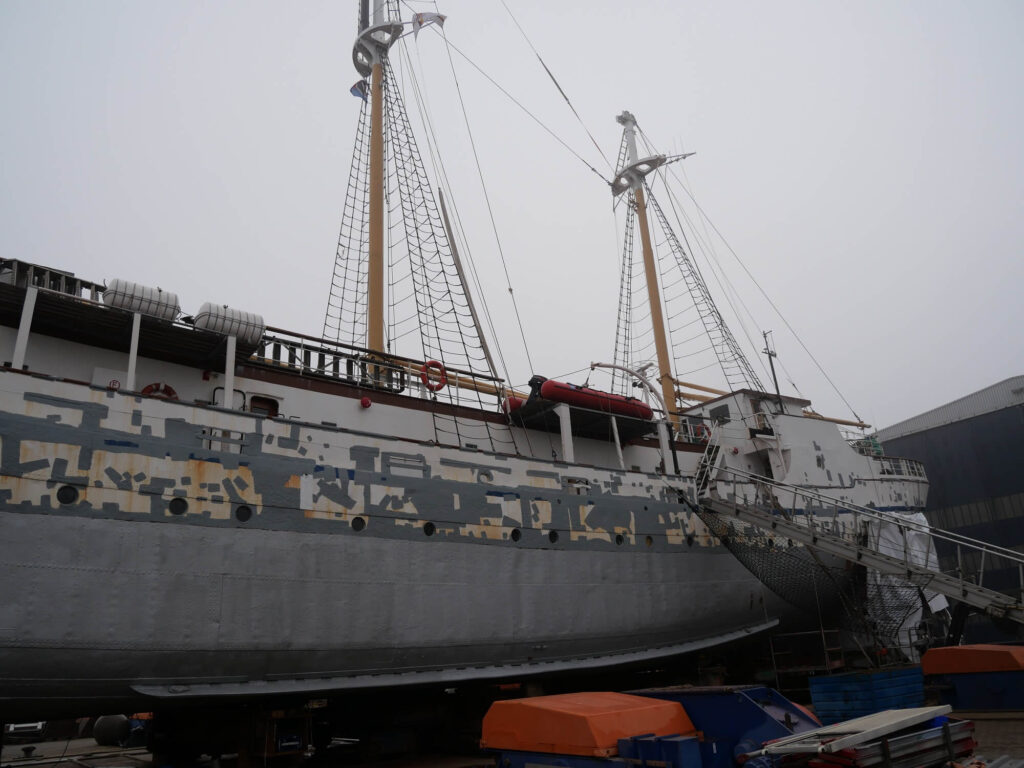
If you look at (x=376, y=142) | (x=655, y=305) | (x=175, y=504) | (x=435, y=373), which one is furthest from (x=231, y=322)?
(x=655, y=305)

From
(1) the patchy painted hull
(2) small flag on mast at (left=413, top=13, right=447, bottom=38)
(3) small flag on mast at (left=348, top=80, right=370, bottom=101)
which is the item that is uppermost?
(2) small flag on mast at (left=413, top=13, right=447, bottom=38)

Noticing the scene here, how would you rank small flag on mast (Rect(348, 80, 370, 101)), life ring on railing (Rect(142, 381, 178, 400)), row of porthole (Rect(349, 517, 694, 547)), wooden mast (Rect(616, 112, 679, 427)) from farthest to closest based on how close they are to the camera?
wooden mast (Rect(616, 112, 679, 427)) < small flag on mast (Rect(348, 80, 370, 101)) < life ring on railing (Rect(142, 381, 178, 400)) < row of porthole (Rect(349, 517, 694, 547))

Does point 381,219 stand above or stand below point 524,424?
above

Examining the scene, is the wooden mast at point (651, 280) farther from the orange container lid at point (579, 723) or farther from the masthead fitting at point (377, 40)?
the orange container lid at point (579, 723)

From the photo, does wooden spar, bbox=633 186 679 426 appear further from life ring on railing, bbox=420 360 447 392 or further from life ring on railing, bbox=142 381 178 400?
life ring on railing, bbox=142 381 178 400

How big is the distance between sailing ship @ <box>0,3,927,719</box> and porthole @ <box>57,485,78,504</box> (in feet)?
0.18

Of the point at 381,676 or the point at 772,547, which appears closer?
the point at 381,676

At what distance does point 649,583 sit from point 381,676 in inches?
225

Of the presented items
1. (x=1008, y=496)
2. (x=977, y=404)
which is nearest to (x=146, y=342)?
(x=1008, y=496)

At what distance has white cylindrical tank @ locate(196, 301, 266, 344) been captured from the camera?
1020cm

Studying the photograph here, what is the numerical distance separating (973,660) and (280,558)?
1356 centimetres

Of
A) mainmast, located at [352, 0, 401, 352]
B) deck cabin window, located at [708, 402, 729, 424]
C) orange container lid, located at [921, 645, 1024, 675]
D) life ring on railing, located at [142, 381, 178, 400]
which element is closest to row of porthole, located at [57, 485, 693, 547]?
life ring on railing, located at [142, 381, 178, 400]

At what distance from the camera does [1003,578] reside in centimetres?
3183

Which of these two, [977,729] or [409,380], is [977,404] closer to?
[977,729]
